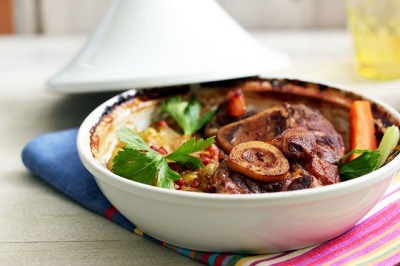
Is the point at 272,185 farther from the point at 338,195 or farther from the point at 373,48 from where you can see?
the point at 373,48

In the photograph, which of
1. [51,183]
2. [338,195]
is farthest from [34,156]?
[338,195]

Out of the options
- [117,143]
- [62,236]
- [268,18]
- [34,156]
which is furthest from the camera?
[268,18]

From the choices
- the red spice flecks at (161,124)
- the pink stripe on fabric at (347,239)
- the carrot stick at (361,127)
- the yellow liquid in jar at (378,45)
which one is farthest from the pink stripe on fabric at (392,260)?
the yellow liquid in jar at (378,45)

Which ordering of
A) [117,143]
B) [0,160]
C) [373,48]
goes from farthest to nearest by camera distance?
[373,48]
[0,160]
[117,143]

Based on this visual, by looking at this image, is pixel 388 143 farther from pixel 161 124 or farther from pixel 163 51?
pixel 163 51

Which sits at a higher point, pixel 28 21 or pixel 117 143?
pixel 117 143

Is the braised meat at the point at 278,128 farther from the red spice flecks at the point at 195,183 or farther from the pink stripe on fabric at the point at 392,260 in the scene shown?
the pink stripe on fabric at the point at 392,260

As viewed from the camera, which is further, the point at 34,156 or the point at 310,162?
the point at 34,156

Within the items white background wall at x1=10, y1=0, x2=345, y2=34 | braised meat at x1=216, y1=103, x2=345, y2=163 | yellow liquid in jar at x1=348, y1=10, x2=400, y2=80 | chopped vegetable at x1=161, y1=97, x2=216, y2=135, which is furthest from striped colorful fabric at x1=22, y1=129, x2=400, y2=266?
white background wall at x1=10, y1=0, x2=345, y2=34
